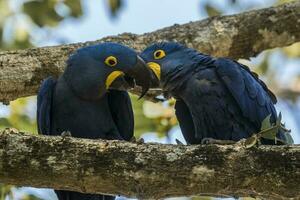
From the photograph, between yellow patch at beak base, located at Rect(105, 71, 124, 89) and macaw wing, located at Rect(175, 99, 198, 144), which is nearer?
yellow patch at beak base, located at Rect(105, 71, 124, 89)

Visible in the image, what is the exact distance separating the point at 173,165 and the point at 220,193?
0.24 metres

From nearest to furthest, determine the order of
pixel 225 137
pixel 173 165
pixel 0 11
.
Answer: pixel 173 165 → pixel 225 137 → pixel 0 11

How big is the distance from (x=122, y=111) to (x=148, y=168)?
140 centimetres

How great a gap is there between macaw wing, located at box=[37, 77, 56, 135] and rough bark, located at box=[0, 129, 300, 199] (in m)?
1.08

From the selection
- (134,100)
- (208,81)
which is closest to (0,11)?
(134,100)

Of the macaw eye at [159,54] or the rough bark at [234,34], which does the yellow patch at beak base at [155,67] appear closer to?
the macaw eye at [159,54]

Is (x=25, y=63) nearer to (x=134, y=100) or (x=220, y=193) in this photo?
(x=134, y=100)

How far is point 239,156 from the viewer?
2898mm

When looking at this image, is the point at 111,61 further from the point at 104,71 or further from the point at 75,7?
the point at 75,7

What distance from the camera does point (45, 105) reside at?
13.4ft

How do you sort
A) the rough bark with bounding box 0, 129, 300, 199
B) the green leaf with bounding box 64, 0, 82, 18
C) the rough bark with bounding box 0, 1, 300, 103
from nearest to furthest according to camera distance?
the rough bark with bounding box 0, 129, 300, 199, the rough bark with bounding box 0, 1, 300, 103, the green leaf with bounding box 64, 0, 82, 18

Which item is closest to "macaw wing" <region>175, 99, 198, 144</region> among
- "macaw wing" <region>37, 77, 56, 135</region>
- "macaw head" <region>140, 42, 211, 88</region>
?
"macaw head" <region>140, 42, 211, 88</region>

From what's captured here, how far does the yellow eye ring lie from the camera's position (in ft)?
13.3

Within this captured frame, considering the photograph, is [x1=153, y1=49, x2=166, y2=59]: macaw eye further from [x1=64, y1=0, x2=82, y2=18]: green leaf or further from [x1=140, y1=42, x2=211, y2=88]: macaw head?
[x1=64, y1=0, x2=82, y2=18]: green leaf
